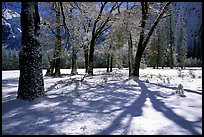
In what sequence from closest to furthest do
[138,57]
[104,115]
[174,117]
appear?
[174,117]
[104,115]
[138,57]

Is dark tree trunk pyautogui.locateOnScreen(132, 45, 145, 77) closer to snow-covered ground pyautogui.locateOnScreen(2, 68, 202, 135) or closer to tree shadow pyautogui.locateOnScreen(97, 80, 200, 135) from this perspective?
snow-covered ground pyautogui.locateOnScreen(2, 68, 202, 135)

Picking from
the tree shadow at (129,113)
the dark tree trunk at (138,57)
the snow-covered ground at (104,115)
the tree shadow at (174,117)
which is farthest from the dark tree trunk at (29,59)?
the dark tree trunk at (138,57)

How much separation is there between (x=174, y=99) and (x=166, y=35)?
60.3 m

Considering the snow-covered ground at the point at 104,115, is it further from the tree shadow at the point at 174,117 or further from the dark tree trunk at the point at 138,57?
the dark tree trunk at the point at 138,57

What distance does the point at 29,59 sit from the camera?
7.76 meters

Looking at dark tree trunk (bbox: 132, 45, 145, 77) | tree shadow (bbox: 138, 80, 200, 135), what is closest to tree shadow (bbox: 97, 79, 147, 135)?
tree shadow (bbox: 138, 80, 200, 135)

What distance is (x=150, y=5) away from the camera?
17641 mm

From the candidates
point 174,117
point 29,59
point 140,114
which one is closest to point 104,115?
point 140,114

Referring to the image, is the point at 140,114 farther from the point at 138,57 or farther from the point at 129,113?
the point at 138,57

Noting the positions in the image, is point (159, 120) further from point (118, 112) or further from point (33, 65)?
point (33, 65)

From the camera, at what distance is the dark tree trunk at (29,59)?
7.66 m

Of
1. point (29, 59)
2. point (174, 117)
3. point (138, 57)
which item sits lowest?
point (174, 117)

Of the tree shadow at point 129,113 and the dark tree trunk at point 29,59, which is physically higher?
the dark tree trunk at point 29,59

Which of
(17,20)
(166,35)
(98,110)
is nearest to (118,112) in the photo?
(98,110)
